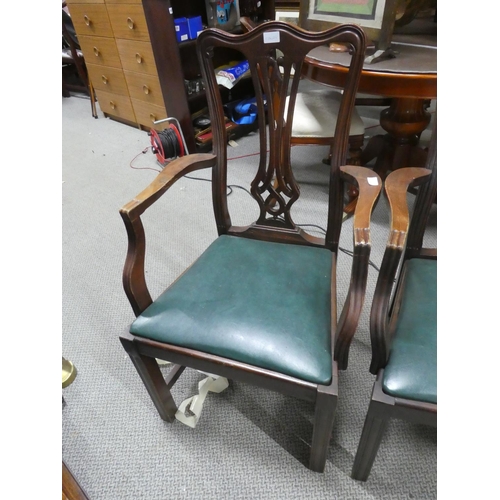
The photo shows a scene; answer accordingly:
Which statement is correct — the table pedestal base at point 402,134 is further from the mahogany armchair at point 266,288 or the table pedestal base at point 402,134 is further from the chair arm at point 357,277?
the chair arm at point 357,277

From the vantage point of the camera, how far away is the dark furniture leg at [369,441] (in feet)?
2.11

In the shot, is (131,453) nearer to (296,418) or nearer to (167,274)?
(296,418)

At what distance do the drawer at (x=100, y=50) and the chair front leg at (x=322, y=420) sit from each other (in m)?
2.87

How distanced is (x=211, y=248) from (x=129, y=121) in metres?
2.62

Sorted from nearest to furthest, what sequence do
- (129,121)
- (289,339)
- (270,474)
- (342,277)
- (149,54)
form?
1. (289,339)
2. (270,474)
3. (342,277)
4. (149,54)
5. (129,121)

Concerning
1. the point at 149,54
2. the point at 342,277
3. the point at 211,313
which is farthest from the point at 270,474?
the point at 149,54

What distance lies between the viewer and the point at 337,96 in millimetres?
1822

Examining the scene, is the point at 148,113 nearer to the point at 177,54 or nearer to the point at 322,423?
the point at 177,54

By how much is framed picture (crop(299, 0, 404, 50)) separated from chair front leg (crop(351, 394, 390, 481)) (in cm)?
129

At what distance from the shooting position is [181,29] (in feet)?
7.22

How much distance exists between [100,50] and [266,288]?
112 inches

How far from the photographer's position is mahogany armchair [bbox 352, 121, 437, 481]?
1.95ft

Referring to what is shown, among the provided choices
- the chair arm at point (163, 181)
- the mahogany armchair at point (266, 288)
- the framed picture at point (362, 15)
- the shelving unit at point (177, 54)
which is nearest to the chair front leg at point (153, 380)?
the mahogany armchair at point (266, 288)

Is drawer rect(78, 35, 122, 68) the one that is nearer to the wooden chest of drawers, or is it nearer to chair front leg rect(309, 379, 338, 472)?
the wooden chest of drawers
